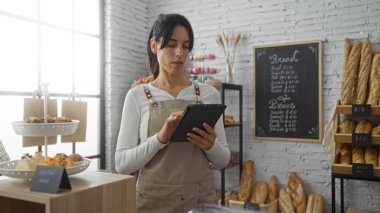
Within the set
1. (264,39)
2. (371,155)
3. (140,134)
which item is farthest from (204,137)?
(264,39)

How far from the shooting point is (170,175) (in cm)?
138

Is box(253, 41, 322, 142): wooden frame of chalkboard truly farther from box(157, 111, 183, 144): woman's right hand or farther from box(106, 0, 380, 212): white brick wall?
→ box(157, 111, 183, 144): woman's right hand

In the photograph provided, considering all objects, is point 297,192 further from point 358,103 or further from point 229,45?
point 229,45

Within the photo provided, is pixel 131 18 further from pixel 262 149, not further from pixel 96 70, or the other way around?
pixel 262 149

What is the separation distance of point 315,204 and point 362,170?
0.73 m

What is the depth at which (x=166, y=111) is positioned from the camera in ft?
4.58

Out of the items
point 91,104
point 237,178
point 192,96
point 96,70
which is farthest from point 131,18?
point 192,96

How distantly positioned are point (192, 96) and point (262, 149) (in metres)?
2.17

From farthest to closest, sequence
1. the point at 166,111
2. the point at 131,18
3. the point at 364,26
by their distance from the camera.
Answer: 1. the point at 131,18
2. the point at 364,26
3. the point at 166,111

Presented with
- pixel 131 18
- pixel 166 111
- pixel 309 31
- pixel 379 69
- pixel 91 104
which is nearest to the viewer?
pixel 166 111

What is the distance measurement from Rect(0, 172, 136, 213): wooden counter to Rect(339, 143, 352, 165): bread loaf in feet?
6.60

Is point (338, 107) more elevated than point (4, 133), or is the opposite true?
point (338, 107)

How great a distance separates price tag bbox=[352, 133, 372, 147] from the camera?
96.9 inches

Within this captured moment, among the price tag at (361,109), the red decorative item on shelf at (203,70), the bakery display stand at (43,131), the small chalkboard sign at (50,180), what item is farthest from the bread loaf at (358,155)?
the small chalkboard sign at (50,180)
